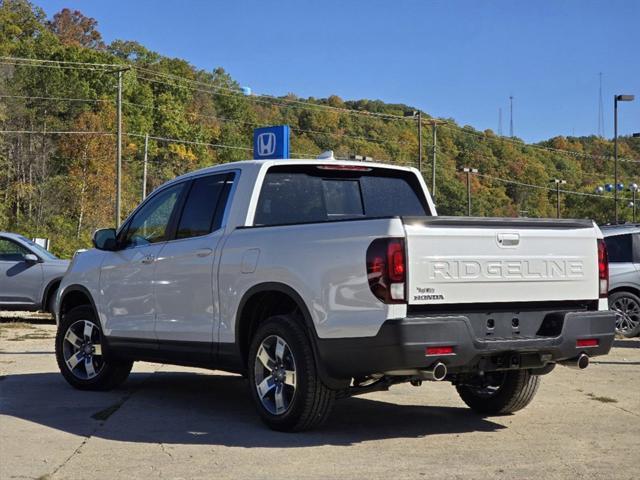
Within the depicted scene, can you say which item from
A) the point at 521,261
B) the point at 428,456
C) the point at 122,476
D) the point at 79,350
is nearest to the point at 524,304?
the point at 521,261

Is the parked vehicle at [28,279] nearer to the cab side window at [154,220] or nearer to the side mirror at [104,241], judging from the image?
the side mirror at [104,241]

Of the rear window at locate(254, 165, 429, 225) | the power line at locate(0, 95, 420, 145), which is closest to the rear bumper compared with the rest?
the rear window at locate(254, 165, 429, 225)

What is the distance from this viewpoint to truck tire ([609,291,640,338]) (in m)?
14.9

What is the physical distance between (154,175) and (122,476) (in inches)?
3301

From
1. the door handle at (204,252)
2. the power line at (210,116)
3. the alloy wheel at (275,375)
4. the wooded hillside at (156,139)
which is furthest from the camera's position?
the power line at (210,116)

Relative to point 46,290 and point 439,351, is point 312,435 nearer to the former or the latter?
point 439,351

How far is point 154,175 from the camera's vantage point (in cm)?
8769

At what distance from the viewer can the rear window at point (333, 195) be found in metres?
7.41

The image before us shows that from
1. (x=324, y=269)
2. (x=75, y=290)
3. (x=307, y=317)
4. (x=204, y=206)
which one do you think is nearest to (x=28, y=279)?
(x=75, y=290)

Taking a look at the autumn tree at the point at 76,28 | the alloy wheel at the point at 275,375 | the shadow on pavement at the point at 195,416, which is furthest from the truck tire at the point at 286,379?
the autumn tree at the point at 76,28

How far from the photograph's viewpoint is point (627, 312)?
1492cm

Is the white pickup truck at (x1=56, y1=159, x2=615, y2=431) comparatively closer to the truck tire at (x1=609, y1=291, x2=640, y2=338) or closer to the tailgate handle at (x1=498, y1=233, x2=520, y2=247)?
the tailgate handle at (x1=498, y1=233, x2=520, y2=247)

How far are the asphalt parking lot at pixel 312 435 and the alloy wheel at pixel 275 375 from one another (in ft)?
0.79

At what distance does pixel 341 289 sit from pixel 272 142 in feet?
43.9
